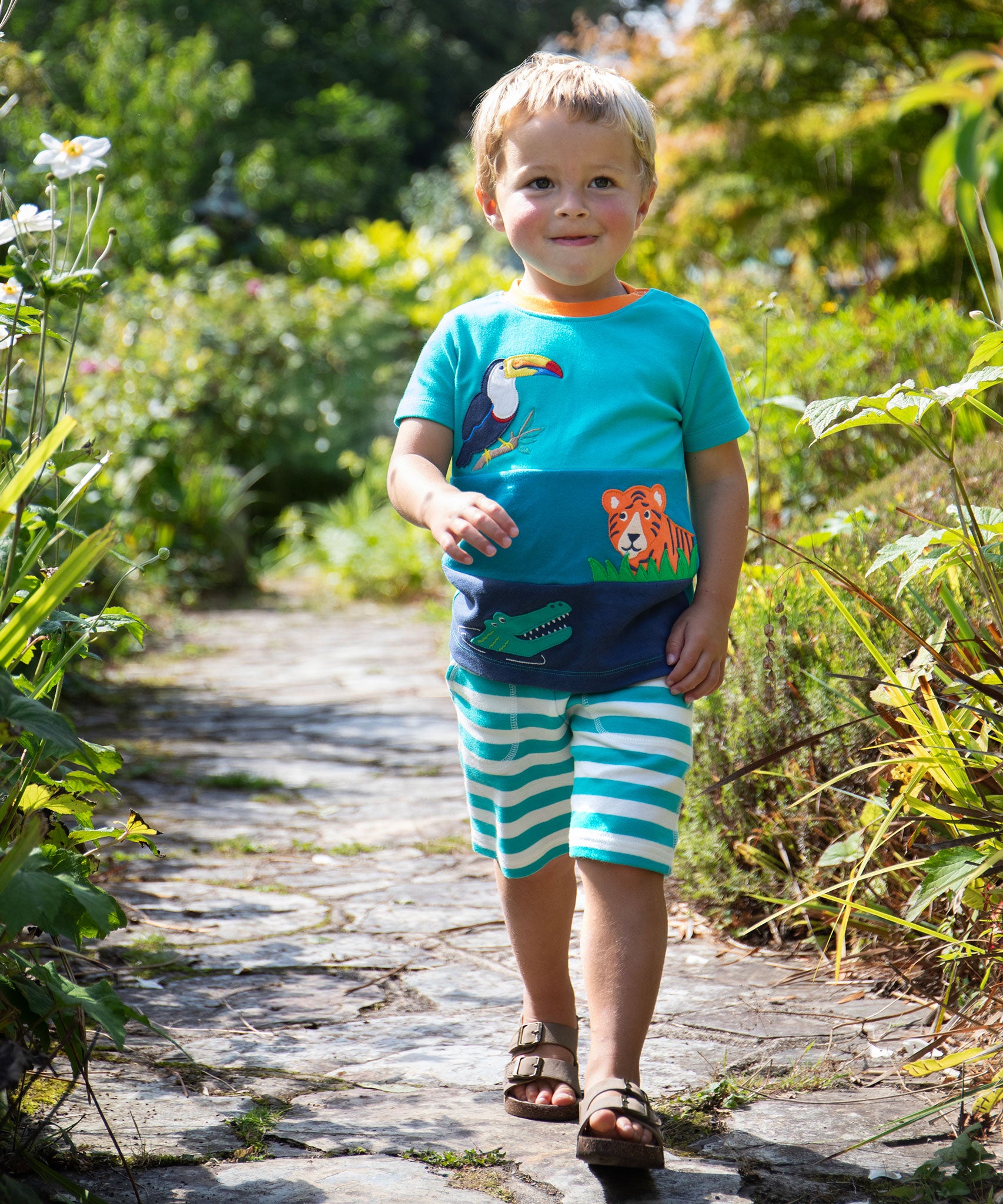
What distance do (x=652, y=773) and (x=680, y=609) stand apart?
10.5 inches

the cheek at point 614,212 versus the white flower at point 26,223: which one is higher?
the cheek at point 614,212

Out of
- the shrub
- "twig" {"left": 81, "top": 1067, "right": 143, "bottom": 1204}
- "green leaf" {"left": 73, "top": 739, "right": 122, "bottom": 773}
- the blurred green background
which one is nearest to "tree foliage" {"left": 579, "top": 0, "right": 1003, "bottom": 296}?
the blurred green background

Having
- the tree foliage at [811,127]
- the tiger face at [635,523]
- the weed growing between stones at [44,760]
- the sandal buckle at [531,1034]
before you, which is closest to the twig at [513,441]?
the tiger face at [635,523]

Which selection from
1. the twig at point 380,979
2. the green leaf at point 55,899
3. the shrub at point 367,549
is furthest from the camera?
the shrub at point 367,549

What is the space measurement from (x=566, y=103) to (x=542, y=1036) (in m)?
1.34

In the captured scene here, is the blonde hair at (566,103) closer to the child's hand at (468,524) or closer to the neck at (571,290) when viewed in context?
the neck at (571,290)

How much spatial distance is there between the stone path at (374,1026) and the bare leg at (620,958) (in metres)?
0.15

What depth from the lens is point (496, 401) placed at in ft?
5.94

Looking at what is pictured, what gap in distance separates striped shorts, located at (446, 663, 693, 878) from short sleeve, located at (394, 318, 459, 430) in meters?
0.38

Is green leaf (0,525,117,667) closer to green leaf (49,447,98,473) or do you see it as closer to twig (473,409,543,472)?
green leaf (49,447,98,473)

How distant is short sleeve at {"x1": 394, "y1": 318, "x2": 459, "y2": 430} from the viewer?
72.8 inches

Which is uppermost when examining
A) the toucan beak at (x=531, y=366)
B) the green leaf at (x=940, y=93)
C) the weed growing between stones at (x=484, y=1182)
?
the green leaf at (x=940, y=93)

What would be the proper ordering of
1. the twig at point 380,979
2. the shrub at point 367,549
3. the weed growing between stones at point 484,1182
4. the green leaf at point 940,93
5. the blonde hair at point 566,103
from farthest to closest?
the shrub at point 367,549 → the twig at point 380,979 → the blonde hair at point 566,103 → the weed growing between stones at point 484,1182 → the green leaf at point 940,93

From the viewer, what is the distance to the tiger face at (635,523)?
1725 millimetres
